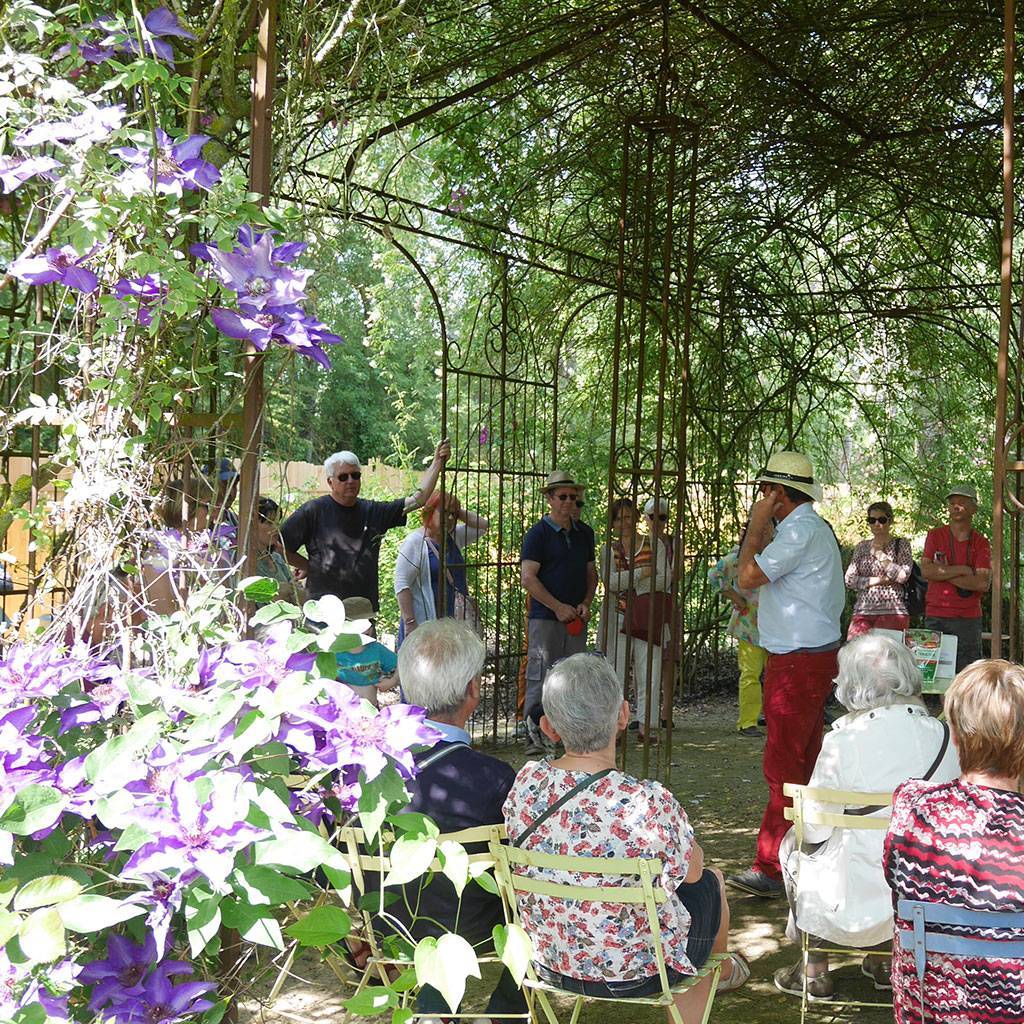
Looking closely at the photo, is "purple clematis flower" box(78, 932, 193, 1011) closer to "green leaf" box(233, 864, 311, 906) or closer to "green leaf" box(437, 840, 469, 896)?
"green leaf" box(233, 864, 311, 906)

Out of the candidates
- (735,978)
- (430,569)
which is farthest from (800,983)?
(430,569)

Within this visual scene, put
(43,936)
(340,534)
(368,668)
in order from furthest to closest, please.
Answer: (340,534), (368,668), (43,936)

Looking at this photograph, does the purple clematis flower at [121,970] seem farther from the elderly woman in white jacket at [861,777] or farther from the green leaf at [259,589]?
the elderly woman in white jacket at [861,777]

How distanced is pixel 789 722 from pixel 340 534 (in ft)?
8.00

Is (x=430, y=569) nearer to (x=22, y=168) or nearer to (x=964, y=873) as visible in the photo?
(x=964, y=873)

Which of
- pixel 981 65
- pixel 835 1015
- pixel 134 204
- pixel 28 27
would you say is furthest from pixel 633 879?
pixel 981 65

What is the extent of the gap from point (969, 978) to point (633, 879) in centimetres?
67

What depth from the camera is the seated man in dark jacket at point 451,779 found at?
2.63 meters

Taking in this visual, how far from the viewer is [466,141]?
642 cm

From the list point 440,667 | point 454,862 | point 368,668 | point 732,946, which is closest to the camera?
point 454,862

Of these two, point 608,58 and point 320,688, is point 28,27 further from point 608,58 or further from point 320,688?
point 608,58

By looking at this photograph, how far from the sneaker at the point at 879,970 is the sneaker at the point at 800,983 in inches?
4.9

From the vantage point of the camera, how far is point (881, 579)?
766 cm

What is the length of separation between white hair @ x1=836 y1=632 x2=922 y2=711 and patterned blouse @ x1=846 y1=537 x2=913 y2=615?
4462 millimetres
